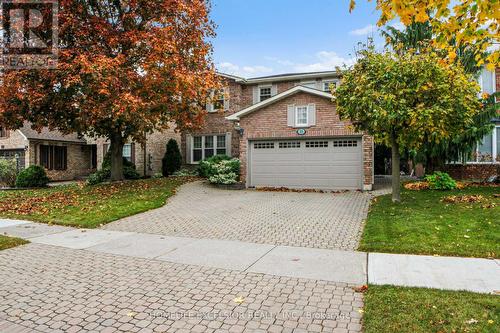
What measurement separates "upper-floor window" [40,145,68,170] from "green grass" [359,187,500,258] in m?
23.7

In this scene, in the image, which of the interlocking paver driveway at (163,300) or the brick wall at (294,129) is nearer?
the interlocking paver driveway at (163,300)

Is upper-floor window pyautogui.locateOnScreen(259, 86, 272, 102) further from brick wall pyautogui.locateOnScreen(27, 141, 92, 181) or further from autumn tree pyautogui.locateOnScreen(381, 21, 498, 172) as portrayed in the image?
brick wall pyautogui.locateOnScreen(27, 141, 92, 181)

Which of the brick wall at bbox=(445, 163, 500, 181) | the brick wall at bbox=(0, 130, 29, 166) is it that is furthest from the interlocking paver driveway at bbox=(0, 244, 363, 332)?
the brick wall at bbox=(0, 130, 29, 166)

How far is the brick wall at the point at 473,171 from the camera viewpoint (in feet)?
59.9

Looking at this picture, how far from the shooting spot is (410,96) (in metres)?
10.6

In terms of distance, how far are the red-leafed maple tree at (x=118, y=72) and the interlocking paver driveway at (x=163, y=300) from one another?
27.9 feet

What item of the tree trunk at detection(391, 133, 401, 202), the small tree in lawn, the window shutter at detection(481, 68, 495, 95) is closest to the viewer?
the small tree in lawn

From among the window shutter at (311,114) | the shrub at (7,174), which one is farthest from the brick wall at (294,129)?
the shrub at (7,174)

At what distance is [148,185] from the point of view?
17.4 m

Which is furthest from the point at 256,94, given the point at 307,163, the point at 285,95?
the point at 307,163

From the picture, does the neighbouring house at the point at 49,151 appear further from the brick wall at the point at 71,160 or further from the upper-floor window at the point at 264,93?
the upper-floor window at the point at 264,93

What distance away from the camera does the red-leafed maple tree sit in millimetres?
13375

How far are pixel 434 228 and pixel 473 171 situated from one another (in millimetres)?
13229

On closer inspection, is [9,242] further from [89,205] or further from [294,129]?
[294,129]
